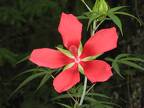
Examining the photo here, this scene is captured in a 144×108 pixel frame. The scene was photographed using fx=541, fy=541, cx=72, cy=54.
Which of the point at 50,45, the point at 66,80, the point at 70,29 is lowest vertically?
the point at 50,45

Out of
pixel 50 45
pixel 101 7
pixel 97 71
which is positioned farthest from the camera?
pixel 50 45

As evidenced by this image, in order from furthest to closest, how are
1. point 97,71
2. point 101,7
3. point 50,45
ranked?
point 50,45, point 101,7, point 97,71

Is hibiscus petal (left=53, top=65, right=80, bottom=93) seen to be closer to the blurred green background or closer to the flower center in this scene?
the flower center

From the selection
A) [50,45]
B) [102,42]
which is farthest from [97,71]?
[50,45]

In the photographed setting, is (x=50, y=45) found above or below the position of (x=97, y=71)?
below

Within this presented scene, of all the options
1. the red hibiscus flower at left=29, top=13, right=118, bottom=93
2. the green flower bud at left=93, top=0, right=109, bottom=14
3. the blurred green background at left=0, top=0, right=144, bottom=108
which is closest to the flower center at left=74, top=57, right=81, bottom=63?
the red hibiscus flower at left=29, top=13, right=118, bottom=93

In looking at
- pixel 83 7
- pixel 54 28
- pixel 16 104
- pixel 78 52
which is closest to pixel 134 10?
pixel 83 7

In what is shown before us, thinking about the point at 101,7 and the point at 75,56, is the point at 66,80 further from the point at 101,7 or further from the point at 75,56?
the point at 101,7

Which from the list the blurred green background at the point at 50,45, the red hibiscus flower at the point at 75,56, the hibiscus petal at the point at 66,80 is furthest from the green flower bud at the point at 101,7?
the blurred green background at the point at 50,45
